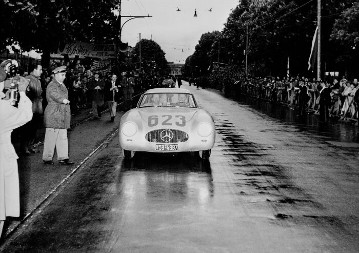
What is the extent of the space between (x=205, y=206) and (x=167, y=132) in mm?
3448

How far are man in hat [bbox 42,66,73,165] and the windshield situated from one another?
214 centimetres

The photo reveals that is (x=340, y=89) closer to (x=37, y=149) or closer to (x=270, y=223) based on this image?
(x=37, y=149)

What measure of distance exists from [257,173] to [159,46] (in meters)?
176

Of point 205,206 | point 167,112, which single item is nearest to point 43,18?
point 167,112

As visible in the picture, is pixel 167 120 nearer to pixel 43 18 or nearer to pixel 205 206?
pixel 205 206

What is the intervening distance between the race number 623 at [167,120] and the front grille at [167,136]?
0.14 meters

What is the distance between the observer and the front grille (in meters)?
10.4

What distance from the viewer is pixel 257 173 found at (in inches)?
384

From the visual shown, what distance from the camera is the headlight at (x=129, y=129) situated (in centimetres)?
1062

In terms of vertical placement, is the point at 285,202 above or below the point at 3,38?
below

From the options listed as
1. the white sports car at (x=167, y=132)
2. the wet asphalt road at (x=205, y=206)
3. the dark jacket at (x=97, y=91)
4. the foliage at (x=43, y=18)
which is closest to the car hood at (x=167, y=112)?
the white sports car at (x=167, y=132)

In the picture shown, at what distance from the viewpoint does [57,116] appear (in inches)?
403

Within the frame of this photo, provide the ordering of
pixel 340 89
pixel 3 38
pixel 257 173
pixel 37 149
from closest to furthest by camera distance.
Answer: pixel 257 173
pixel 37 149
pixel 3 38
pixel 340 89

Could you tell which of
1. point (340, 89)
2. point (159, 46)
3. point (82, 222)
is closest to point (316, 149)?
point (82, 222)
